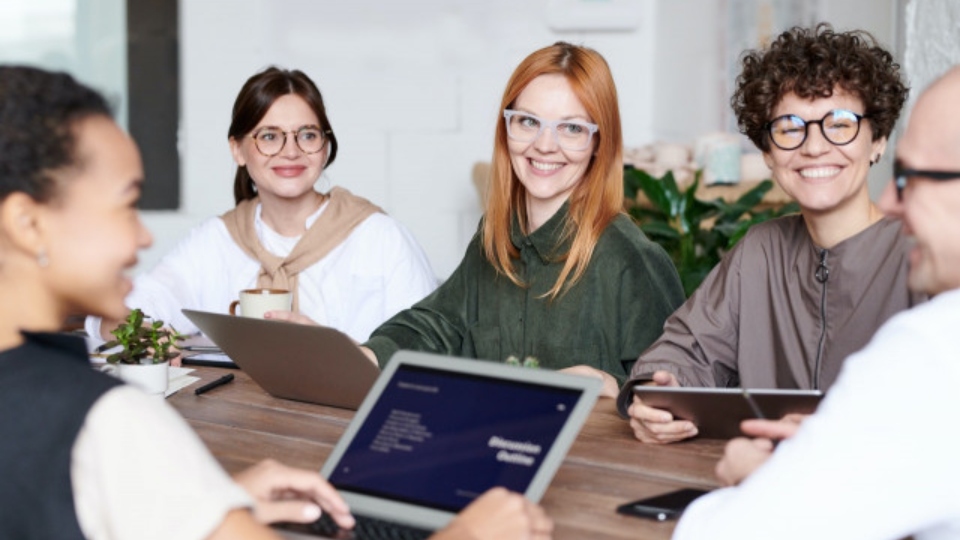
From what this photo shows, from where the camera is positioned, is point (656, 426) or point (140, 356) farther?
point (140, 356)

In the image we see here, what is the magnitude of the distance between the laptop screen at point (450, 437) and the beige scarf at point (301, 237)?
5.03 feet

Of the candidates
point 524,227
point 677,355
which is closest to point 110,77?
point 524,227

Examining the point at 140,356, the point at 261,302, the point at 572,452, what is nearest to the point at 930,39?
the point at 261,302

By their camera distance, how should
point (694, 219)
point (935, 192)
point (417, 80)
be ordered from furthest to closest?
point (417, 80) → point (694, 219) → point (935, 192)

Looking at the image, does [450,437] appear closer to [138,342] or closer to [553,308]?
[138,342]

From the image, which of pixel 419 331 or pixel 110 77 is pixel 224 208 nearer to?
pixel 110 77

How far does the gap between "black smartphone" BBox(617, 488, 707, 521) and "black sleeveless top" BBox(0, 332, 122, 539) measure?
0.72 m

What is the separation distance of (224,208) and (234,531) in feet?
13.9

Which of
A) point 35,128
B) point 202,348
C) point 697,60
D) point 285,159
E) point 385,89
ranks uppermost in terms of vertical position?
point 697,60

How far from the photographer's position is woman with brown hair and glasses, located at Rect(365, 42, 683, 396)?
2.71 m

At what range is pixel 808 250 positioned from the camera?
2436 millimetres

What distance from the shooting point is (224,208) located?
5387 mm

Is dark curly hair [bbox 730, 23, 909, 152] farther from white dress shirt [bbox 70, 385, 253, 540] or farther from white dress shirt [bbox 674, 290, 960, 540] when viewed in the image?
white dress shirt [bbox 70, 385, 253, 540]

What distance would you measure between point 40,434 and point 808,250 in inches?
63.1
